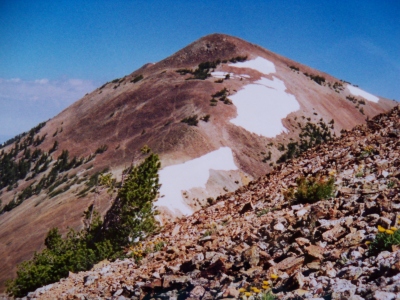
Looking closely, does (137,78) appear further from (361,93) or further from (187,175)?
(361,93)

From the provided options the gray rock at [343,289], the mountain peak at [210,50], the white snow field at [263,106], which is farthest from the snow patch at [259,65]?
the gray rock at [343,289]

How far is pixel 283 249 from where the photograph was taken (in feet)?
22.0

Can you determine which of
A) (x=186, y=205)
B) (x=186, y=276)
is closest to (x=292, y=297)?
(x=186, y=276)

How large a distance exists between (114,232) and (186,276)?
11.3 m

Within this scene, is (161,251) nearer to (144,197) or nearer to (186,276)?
(186,276)

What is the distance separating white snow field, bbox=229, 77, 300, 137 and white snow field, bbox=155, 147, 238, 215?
8689mm

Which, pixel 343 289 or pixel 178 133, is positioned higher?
pixel 178 133

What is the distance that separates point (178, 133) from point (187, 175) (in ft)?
28.2

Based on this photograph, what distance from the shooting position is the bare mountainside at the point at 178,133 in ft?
97.3

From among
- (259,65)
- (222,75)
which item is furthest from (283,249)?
(259,65)

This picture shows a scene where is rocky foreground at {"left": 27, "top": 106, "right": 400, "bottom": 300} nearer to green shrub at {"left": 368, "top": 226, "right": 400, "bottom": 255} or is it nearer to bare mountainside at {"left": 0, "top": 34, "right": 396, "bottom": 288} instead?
green shrub at {"left": 368, "top": 226, "right": 400, "bottom": 255}

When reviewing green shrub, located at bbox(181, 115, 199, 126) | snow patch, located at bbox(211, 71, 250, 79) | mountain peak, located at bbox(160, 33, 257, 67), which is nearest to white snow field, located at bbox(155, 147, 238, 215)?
green shrub, located at bbox(181, 115, 199, 126)

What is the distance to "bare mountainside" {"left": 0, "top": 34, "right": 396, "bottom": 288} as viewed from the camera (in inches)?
1168

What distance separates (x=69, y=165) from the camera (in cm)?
4581
